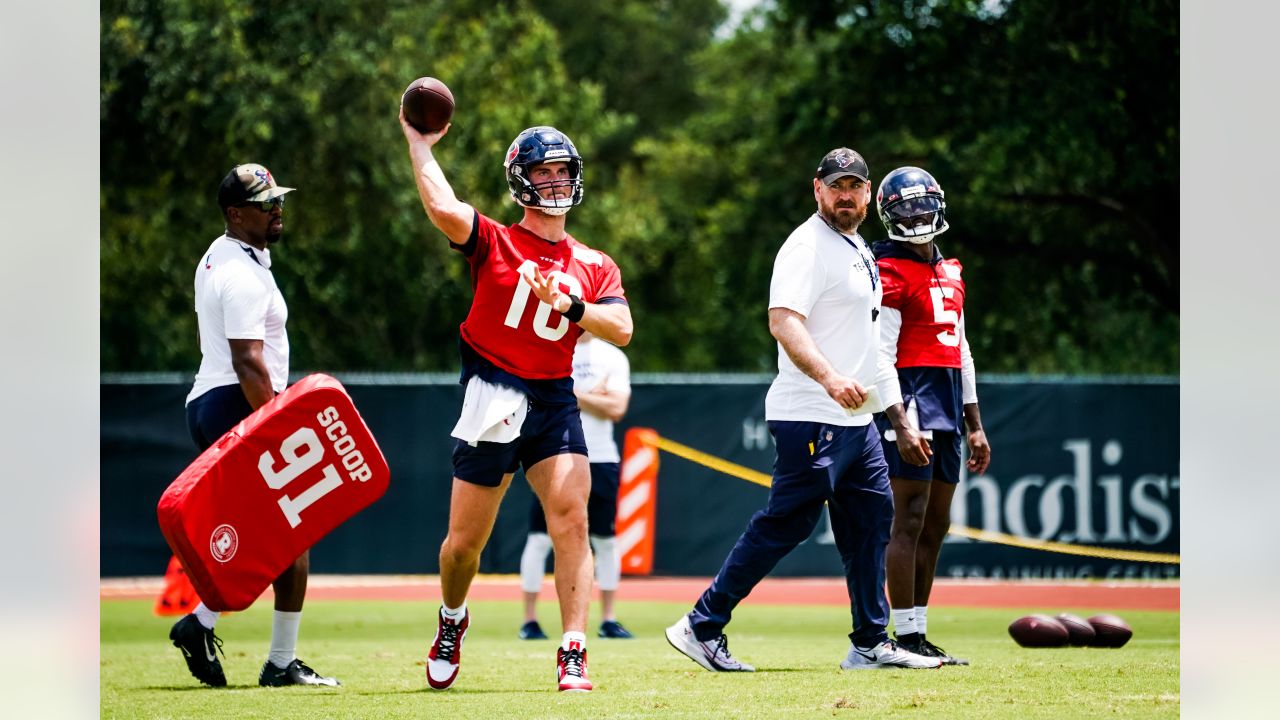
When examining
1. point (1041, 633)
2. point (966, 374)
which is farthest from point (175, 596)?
point (966, 374)

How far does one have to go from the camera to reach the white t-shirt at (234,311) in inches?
283

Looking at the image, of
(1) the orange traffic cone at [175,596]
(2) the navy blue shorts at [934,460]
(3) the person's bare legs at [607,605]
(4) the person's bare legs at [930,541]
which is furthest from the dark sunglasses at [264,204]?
(1) the orange traffic cone at [175,596]

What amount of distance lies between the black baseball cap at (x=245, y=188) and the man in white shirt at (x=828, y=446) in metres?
2.49

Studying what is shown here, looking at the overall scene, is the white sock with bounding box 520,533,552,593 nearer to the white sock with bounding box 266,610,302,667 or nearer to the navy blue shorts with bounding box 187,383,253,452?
the white sock with bounding box 266,610,302,667

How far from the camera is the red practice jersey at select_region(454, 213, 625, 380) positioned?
6555mm

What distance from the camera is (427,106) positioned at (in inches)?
249

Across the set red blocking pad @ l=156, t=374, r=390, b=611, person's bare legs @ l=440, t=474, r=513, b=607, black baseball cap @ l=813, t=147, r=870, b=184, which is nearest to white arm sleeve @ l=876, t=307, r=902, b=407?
black baseball cap @ l=813, t=147, r=870, b=184

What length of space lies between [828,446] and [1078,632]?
2.43 metres

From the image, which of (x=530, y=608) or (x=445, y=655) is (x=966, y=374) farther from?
(x=530, y=608)

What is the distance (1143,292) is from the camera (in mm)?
22531

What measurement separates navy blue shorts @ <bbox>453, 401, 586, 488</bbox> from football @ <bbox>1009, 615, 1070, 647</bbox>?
11.0 feet

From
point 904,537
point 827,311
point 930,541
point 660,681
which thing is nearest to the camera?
point 660,681

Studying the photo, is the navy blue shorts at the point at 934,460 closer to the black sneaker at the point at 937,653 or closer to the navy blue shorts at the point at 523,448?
the black sneaker at the point at 937,653
